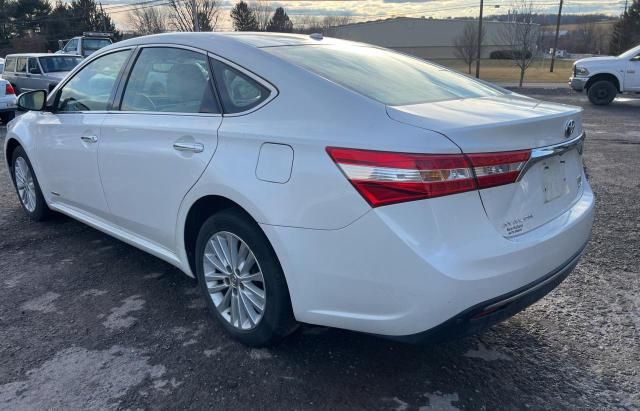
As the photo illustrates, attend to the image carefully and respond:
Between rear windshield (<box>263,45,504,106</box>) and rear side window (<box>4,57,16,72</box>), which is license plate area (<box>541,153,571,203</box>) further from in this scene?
rear side window (<box>4,57,16,72</box>)

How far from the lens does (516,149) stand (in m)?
2.37

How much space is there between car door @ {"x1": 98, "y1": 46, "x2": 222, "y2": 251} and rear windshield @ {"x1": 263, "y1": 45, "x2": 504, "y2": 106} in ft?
1.80

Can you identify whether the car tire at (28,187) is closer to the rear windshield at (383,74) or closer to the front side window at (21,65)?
the rear windshield at (383,74)

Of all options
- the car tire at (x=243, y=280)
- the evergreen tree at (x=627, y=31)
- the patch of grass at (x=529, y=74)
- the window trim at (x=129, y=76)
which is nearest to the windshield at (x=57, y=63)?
the window trim at (x=129, y=76)

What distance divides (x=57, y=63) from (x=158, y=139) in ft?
53.2

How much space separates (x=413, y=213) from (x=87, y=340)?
212cm

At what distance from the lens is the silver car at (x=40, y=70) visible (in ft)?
54.2

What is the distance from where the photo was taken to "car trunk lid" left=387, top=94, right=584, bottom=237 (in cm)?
231

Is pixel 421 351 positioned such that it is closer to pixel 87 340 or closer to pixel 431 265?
pixel 431 265

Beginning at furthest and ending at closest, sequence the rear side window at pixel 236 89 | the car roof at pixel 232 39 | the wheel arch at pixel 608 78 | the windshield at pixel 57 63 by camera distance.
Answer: the windshield at pixel 57 63
the wheel arch at pixel 608 78
the car roof at pixel 232 39
the rear side window at pixel 236 89

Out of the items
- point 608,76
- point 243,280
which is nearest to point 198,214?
point 243,280

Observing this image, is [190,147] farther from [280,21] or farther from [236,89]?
[280,21]

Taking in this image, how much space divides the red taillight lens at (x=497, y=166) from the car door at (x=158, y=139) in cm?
139

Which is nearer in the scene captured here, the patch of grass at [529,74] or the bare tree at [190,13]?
the patch of grass at [529,74]
